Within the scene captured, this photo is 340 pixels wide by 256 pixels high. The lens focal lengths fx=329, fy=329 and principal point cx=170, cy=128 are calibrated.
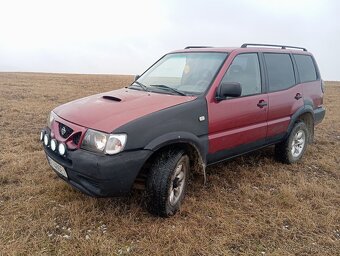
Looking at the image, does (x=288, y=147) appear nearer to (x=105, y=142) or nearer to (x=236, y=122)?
(x=236, y=122)

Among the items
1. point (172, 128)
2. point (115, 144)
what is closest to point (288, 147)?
point (172, 128)

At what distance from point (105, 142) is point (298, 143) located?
390cm

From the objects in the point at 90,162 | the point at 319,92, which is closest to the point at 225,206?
the point at 90,162

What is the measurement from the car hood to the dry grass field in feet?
3.41

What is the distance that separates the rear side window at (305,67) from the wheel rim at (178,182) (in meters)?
3.00

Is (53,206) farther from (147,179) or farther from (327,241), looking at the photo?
(327,241)

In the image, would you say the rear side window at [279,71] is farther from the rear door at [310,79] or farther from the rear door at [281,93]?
the rear door at [310,79]

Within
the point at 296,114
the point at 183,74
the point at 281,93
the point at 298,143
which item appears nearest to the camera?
the point at 183,74

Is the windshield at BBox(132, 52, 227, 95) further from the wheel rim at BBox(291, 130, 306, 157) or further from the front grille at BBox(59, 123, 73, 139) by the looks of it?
the wheel rim at BBox(291, 130, 306, 157)

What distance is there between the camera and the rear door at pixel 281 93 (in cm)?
480

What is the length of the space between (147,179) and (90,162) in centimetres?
65

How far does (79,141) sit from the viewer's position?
3.17 metres

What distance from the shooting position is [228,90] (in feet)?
12.4

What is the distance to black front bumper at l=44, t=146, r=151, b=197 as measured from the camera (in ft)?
9.88
